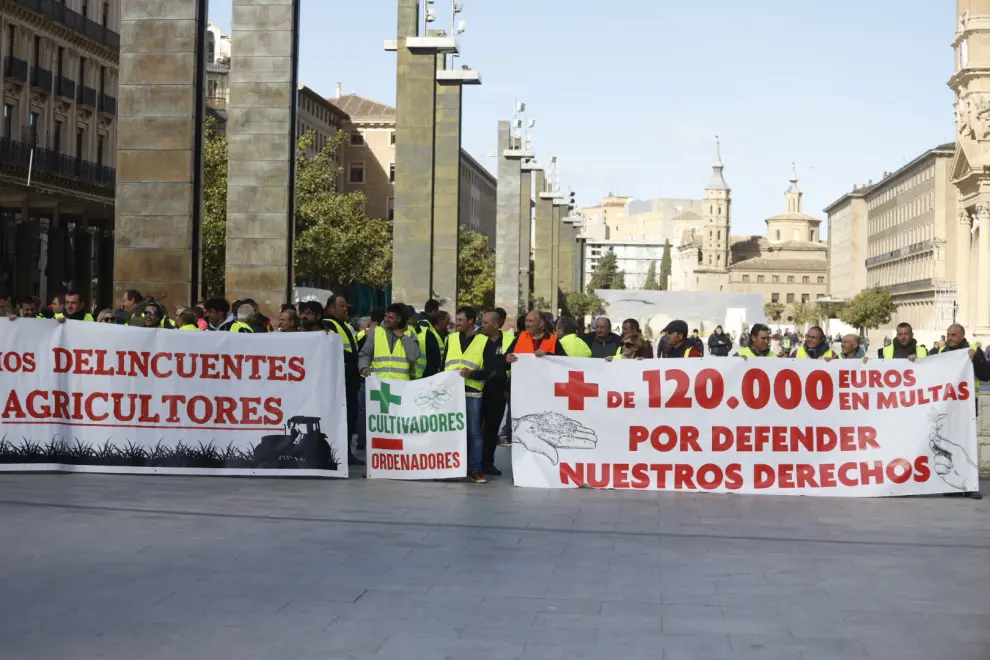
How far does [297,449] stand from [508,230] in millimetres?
37067

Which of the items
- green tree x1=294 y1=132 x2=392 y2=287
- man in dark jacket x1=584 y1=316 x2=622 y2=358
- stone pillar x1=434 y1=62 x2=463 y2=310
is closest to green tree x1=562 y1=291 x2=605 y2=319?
green tree x1=294 y1=132 x2=392 y2=287

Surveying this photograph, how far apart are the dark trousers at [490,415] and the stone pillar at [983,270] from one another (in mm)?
77344

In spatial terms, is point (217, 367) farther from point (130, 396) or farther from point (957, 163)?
point (957, 163)

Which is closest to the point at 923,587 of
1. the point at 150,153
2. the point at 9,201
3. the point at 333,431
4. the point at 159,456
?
the point at 333,431

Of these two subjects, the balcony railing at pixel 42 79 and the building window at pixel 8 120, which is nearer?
the building window at pixel 8 120

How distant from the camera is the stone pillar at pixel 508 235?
49656 millimetres

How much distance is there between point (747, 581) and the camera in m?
8.61

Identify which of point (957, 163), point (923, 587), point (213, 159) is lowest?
point (923, 587)

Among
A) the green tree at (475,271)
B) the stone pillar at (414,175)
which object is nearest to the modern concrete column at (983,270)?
the green tree at (475,271)

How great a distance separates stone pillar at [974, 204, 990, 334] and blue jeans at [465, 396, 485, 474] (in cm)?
7807

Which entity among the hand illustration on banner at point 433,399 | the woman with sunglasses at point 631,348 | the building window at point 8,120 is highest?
the building window at point 8,120

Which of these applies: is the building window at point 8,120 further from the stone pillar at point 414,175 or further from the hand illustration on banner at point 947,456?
the hand illustration on banner at point 947,456

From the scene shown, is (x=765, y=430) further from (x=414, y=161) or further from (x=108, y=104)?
(x=108, y=104)

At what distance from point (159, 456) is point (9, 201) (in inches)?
806
